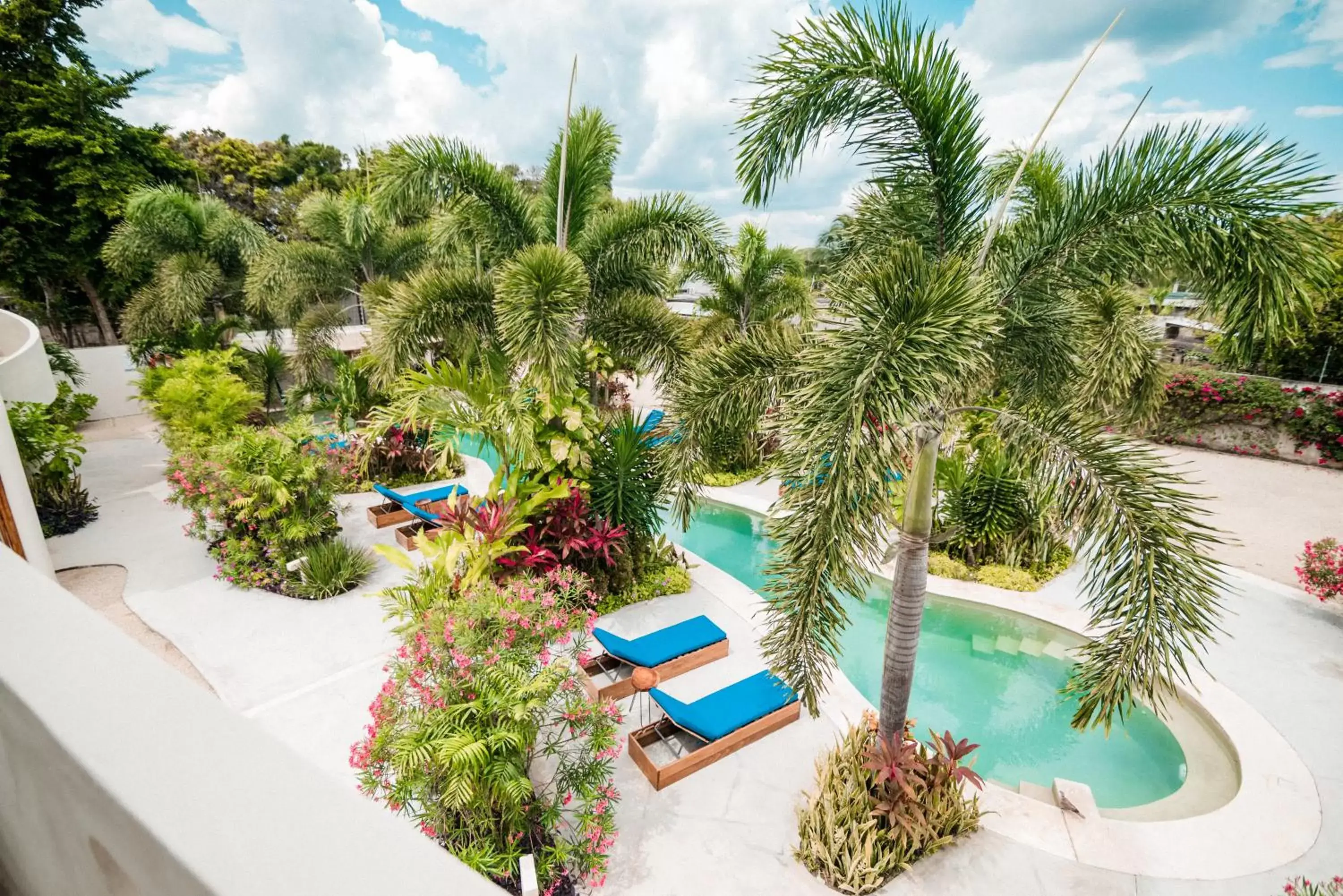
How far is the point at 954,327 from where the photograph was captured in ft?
9.94

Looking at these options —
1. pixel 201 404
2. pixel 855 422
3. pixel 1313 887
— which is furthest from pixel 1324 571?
pixel 201 404

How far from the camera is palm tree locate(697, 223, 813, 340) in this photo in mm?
13125

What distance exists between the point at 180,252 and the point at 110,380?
4435 millimetres

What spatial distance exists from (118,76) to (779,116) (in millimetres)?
22644

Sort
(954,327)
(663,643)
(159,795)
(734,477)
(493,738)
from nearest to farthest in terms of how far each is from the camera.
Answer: (159,795) → (954,327) → (493,738) → (663,643) → (734,477)

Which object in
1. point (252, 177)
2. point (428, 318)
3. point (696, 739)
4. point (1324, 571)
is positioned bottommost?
point (696, 739)

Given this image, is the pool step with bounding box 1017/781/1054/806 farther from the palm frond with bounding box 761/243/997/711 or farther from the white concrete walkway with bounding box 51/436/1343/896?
the palm frond with bounding box 761/243/997/711

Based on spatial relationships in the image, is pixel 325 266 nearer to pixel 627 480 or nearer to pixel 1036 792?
pixel 627 480

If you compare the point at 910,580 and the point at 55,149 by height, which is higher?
the point at 55,149

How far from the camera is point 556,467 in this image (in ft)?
21.4

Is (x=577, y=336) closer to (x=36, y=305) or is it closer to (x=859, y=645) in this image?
(x=859, y=645)

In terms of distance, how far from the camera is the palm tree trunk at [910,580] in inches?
150

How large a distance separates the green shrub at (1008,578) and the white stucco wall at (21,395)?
8.51 m

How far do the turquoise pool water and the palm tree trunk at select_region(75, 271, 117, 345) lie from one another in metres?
21.2
